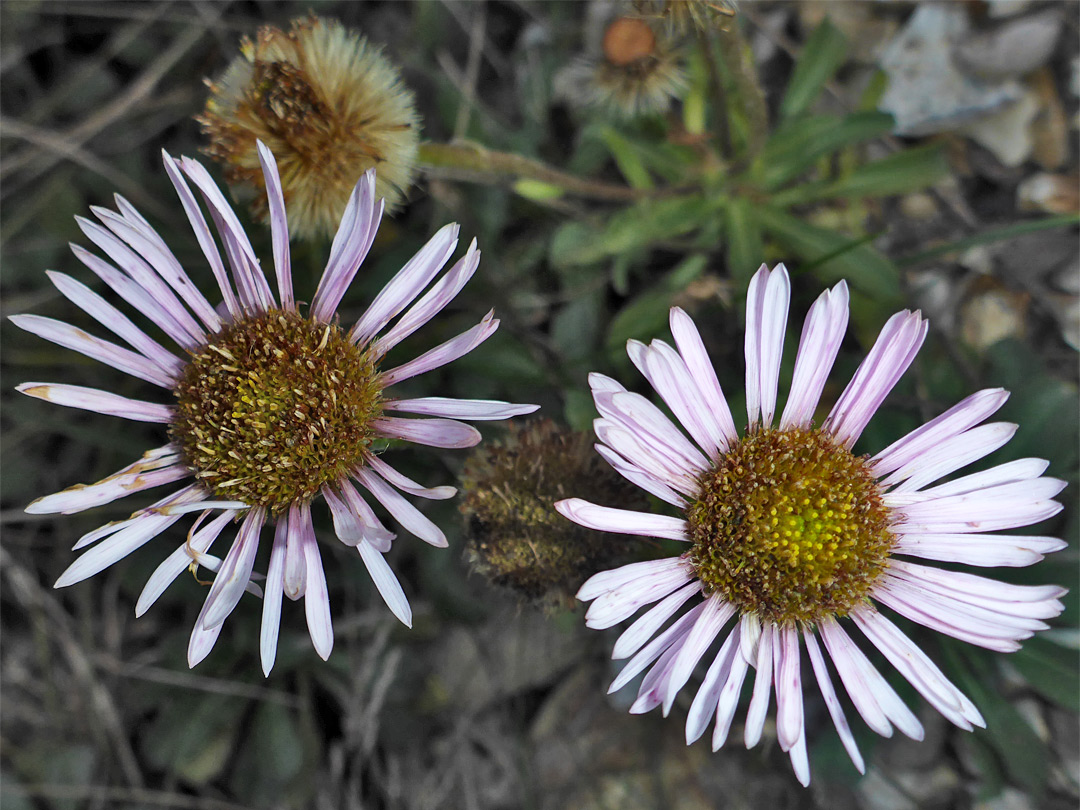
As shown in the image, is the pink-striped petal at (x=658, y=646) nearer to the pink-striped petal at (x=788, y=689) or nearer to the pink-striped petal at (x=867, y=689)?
the pink-striped petal at (x=788, y=689)

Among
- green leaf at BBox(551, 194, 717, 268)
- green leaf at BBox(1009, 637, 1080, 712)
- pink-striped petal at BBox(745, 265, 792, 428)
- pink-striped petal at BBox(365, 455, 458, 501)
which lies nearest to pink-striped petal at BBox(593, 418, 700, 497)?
pink-striped petal at BBox(745, 265, 792, 428)

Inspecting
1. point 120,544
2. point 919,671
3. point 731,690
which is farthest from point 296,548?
point 919,671

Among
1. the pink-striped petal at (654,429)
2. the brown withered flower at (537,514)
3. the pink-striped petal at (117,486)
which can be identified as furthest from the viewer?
the brown withered flower at (537,514)

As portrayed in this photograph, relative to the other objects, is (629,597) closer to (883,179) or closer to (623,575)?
(623,575)

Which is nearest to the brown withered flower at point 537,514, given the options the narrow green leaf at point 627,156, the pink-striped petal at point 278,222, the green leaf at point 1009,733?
the pink-striped petal at point 278,222

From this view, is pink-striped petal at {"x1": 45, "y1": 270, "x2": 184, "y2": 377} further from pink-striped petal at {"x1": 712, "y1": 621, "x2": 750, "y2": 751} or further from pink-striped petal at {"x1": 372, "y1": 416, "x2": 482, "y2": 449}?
pink-striped petal at {"x1": 712, "y1": 621, "x2": 750, "y2": 751}

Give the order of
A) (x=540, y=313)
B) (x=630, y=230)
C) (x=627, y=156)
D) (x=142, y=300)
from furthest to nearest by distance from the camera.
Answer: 1. (x=540, y=313)
2. (x=627, y=156)
3. (x=630, y=230)
4. (x=142, y=300)

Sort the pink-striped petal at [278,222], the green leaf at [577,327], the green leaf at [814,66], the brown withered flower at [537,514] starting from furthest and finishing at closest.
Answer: the green leaf at [577,327]
the green leaf at [814,66]
the brown withered flower at [537,514]
the pink-striped petal at [278,222]
